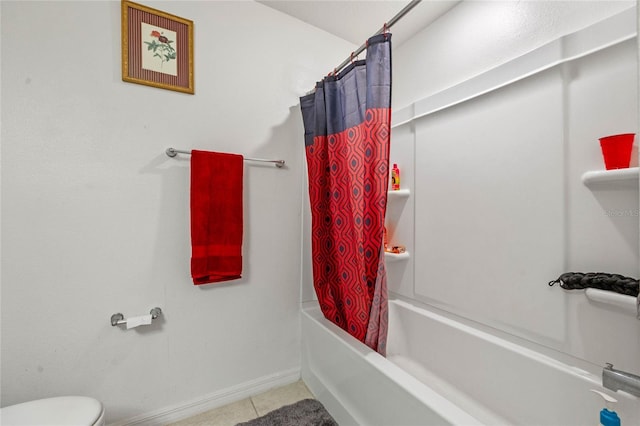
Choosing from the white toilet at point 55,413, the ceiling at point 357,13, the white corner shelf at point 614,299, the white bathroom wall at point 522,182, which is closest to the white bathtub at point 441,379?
the white bathroom wall at point 522,182

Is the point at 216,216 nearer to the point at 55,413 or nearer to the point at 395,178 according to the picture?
the point at 55,413

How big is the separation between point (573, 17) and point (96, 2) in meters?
2.16

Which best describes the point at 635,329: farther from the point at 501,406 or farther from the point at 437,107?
the point at 437,107

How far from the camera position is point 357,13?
5.55 feet

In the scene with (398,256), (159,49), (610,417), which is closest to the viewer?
(610,417)

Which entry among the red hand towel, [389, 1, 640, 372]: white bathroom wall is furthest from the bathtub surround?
the red hand towel

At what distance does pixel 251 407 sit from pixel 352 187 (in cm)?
136

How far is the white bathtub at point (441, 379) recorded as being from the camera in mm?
965

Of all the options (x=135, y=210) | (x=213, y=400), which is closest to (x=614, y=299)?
(x=213, y=400)

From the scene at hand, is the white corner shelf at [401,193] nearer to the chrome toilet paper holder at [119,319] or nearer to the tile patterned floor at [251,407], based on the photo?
the tile patterned floor at [251,407]

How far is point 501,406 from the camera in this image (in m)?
1.31

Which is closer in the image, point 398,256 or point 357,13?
point 357,13

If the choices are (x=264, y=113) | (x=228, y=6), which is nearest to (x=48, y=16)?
(x=228, y=6)

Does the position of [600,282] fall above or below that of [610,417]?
above
